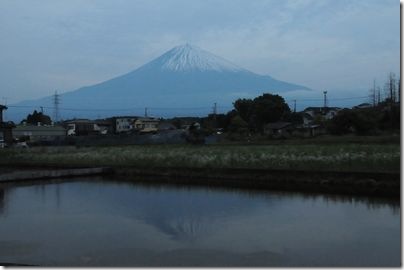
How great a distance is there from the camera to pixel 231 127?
4159 centimetres

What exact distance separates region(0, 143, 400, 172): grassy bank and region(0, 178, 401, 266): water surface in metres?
3.32

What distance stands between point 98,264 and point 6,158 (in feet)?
62.6

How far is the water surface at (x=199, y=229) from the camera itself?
21.9 ft

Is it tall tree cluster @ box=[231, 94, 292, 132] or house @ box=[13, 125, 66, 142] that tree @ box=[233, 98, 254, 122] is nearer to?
tall tree cluster @ box=[231, 94, 292, 132]

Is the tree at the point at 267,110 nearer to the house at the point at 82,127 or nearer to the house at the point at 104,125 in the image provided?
the house at the point at 82,127

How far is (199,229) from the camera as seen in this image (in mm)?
8625

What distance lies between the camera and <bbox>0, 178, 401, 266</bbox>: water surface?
262 inches

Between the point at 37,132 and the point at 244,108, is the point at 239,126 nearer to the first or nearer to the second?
the point at 244,108

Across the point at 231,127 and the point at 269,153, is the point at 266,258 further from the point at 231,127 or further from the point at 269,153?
the point at 231,127

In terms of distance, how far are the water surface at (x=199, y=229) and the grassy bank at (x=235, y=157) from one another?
10.9 feet

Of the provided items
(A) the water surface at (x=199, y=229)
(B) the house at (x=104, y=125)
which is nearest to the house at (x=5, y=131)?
(A) the water surface at (x=199, y=229)

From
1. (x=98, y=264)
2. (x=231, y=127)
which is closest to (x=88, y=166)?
(x=98, y=264)

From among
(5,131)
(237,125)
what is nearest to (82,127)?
(237,125)

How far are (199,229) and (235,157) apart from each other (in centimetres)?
1005
